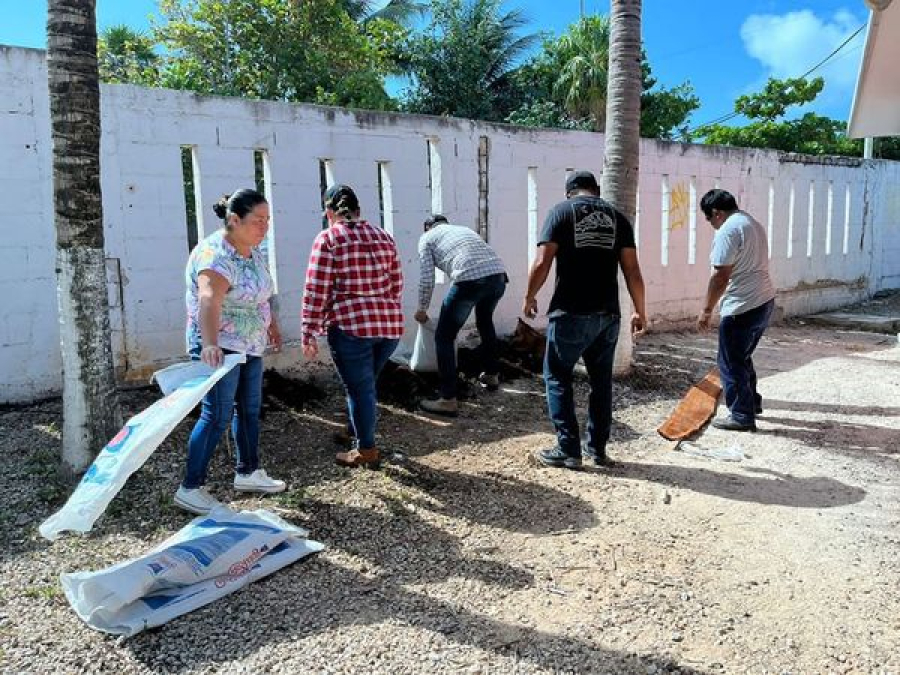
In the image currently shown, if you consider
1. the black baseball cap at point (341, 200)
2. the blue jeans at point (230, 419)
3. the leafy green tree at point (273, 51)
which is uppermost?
the leafy green tree at point (273, 51)

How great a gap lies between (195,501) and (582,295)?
2.46 m

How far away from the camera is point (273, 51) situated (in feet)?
51.0

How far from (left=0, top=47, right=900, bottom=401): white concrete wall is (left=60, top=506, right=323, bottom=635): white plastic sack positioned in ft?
8.75

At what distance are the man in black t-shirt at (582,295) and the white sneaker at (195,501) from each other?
2062mm

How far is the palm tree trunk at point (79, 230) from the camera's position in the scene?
378 cm

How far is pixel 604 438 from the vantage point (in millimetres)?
4648

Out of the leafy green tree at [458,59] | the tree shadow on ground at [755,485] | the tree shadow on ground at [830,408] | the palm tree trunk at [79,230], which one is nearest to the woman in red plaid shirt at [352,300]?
the palm tree trunk at [79,230]

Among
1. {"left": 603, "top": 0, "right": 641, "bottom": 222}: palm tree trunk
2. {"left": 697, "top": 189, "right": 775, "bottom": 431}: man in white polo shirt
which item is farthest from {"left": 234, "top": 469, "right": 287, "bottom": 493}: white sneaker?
{"left": 603, "top": 0, "right": 641, "bottom": 222}: palm tree trunk

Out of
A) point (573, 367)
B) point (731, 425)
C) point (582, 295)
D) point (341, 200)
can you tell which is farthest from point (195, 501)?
point (731, 425)

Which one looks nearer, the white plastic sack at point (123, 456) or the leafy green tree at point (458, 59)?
the white plastic sack at point (123, 456)

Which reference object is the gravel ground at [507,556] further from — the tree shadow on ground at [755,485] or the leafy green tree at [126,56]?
the leafy green tree at [126,56]

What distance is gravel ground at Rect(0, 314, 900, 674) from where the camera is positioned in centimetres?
265

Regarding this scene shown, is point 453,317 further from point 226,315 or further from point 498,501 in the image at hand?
point 226,315

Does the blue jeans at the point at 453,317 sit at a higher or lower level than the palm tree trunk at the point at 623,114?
lower
